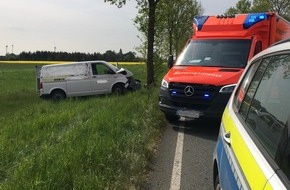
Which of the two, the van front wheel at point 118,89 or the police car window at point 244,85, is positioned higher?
the police car window at point 244,85

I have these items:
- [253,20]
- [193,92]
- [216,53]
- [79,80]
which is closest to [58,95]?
[79,80]

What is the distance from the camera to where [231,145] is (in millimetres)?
3439

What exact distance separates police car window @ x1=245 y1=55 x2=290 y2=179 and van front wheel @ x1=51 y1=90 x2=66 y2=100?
17.3 m

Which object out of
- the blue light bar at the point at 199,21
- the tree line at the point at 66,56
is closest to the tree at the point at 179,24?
the blue light bar at the point at 199,21

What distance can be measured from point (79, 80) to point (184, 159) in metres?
13.4

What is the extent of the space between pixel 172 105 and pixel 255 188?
7579 mm

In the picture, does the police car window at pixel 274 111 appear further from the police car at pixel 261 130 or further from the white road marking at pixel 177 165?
the white road marking at pixel 177 165

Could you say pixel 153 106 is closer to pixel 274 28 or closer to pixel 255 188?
pixel 274 28

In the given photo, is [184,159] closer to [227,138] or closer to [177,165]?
[177,165]

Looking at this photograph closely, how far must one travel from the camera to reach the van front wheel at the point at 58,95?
2025cm

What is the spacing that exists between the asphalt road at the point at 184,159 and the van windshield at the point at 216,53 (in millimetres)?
1512

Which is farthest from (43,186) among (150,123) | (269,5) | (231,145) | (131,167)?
(269,5)

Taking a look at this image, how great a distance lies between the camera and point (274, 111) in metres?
2.84

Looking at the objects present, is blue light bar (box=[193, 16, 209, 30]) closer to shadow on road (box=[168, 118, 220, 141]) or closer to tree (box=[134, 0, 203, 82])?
shadow on road (box=[168, 118, 220, 141])
